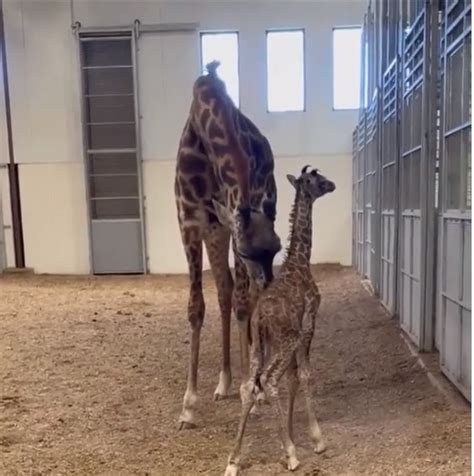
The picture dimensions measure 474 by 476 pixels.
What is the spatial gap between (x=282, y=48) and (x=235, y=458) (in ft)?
24.2

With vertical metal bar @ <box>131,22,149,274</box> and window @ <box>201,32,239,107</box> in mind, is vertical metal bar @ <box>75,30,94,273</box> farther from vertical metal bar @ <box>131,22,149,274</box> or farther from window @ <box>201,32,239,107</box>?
window @ <box>201,32,239,107</box>

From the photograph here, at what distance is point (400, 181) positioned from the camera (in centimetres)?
416

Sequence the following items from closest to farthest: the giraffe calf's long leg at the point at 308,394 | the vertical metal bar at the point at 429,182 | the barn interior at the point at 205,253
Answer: the giraffe calf's long leg at the point at 308,394
the barn interior at the point at 205,253
the vertical metal bar at the point at 429,182

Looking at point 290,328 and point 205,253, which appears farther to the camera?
point 205,253

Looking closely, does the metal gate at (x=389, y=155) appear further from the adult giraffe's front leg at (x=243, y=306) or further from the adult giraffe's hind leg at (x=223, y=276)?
the adult giraffe's front leg at (x=243, y=306)

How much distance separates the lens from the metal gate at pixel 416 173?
10.7 ft

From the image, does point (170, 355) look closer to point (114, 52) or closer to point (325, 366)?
point (325, 366)

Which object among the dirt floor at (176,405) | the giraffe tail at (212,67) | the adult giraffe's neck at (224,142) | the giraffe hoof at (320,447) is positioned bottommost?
the dirt floor at (176,405)

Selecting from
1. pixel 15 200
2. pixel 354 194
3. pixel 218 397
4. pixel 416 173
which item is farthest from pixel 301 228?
pixel 15 200

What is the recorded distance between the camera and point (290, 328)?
6.07 feet

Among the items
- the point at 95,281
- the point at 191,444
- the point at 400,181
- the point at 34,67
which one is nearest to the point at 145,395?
the point at 191,444

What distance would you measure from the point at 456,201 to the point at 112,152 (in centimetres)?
649

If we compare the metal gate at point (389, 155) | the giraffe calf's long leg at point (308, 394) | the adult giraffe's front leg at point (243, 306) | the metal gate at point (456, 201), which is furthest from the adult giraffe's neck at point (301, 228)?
the metal gate at point (389, 155)

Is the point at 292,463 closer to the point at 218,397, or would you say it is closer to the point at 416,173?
the point at 218,397
